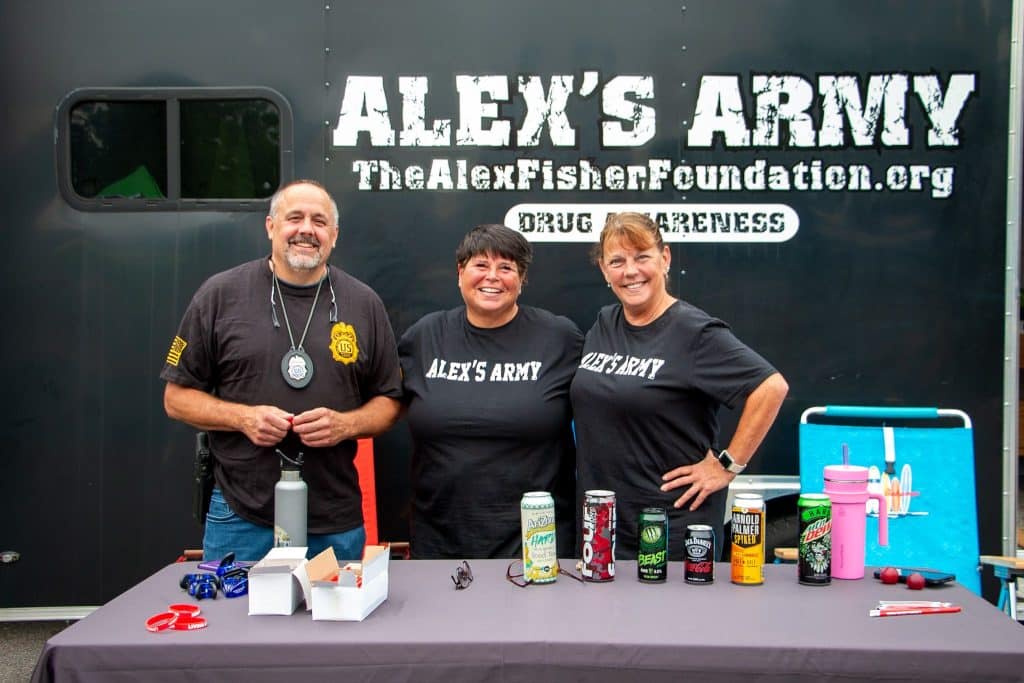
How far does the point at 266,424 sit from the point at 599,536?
99 cm

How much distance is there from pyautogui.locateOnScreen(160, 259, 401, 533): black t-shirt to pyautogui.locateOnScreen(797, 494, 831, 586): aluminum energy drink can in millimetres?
1316

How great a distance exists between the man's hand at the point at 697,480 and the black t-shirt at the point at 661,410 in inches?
1.0

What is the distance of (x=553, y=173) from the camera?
3.49 m

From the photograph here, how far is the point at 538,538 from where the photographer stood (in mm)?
2305

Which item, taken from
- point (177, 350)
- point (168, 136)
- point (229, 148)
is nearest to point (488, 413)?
point (177, 350)

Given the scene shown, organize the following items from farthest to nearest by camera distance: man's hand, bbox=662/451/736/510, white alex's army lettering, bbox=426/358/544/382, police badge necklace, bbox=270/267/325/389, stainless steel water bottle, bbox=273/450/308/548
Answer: white alex's army lettering, bbox=426/358/544/382
police badge necklace, bbox=270/267/325/389
man's hand, bbox=662/451/736/510
stainless steel water bottle, bbox=273/450/308/548

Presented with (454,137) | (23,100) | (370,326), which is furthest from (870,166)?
(23,100)

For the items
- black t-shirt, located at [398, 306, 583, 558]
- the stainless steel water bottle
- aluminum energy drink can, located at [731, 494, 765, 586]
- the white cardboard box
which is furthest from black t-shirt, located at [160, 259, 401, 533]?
aluminum energy drink can, located at [731, 494, 765, 586]

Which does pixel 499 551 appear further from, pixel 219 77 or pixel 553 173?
pixel 219 77

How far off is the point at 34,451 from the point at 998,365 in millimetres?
3401

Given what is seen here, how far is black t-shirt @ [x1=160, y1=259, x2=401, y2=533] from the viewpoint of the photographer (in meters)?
2.85

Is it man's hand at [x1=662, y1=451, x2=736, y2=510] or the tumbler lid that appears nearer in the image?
the tumbler lid

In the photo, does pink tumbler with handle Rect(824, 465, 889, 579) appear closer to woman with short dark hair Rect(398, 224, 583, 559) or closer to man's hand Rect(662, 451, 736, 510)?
man's hand Rect(662, 451, 736, 510)

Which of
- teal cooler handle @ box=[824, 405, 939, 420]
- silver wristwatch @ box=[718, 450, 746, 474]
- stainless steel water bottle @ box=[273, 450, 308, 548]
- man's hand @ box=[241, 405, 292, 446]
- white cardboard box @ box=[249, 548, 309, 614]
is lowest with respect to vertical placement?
white cardboard box @ box=[249, 548, 309, 614]
